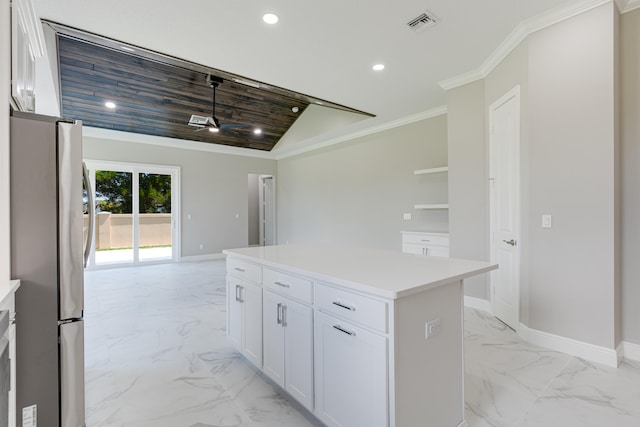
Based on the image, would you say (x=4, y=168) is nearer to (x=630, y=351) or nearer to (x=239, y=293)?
(x=239, y=293)

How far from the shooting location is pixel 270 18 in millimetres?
2664

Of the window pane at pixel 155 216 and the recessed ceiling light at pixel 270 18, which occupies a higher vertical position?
the recessed ceiling light at pixel 270 18

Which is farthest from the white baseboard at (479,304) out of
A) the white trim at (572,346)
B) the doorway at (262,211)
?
the doorway at (262,211)

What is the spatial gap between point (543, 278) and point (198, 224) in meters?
6.73

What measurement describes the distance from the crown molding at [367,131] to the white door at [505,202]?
1.51 meters

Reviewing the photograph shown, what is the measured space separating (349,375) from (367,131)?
5.25 m

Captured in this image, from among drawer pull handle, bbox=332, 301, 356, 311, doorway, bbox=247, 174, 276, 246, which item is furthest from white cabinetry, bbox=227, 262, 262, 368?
doorway, bbox=247, 174, 276, 246

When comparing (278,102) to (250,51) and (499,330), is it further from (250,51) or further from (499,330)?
(499,330)

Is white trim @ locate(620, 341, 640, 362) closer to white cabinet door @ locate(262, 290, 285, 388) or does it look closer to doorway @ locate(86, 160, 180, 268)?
white cabinet door @ locate(262, 290, 285, 388)

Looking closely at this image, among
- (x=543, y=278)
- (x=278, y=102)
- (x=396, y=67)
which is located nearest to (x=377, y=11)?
(x=396, y=67)

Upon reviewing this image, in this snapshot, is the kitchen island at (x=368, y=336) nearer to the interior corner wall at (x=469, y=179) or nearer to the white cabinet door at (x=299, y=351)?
the white cabinet door at (x=299, y=351)

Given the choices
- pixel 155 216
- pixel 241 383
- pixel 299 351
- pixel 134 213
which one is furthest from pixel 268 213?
pixel 299 351

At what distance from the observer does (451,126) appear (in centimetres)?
397

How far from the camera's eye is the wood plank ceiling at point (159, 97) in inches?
167
